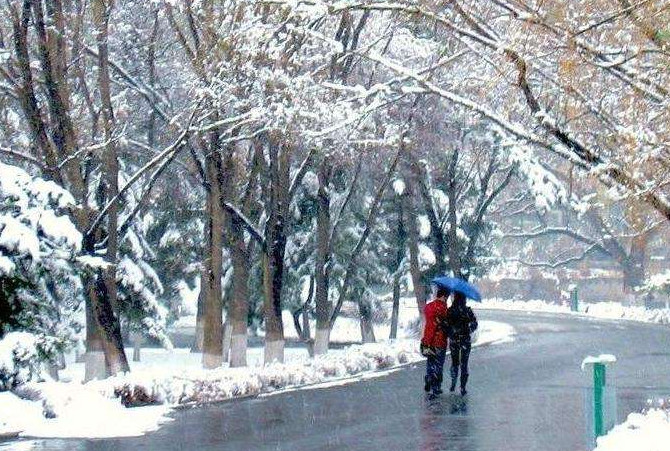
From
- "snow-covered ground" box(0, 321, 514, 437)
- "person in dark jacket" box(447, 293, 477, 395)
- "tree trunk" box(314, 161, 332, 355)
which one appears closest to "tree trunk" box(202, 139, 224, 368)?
"snow-covered ground" box(0, 321, 514, 437)

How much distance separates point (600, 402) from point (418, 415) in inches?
200

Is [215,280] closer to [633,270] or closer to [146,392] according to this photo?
[146,392]

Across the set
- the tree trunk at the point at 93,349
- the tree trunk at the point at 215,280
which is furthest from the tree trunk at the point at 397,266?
the tree trunk at the point at 93,349

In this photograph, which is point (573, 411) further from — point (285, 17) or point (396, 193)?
point (396, 193)

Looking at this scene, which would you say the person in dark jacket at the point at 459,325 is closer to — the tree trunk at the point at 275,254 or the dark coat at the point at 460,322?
the dark coat at the point at 460,322

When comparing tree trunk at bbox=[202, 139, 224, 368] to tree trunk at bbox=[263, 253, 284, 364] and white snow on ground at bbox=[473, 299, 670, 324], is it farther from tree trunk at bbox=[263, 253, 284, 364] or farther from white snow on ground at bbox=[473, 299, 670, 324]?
white snow on ground at bbox=[473, 299, 670, 324]

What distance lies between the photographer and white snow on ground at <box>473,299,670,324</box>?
55.3m

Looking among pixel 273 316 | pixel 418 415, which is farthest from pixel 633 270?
pixel 418 415

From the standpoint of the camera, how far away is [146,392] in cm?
1991

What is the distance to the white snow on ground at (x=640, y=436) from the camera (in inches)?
500

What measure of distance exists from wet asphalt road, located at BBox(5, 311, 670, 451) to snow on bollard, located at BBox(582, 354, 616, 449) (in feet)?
1.50

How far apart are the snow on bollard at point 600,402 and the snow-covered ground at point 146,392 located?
19.6ft

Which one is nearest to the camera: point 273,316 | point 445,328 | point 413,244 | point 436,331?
point 445,328

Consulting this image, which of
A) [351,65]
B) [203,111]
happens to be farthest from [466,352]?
[351,65]
